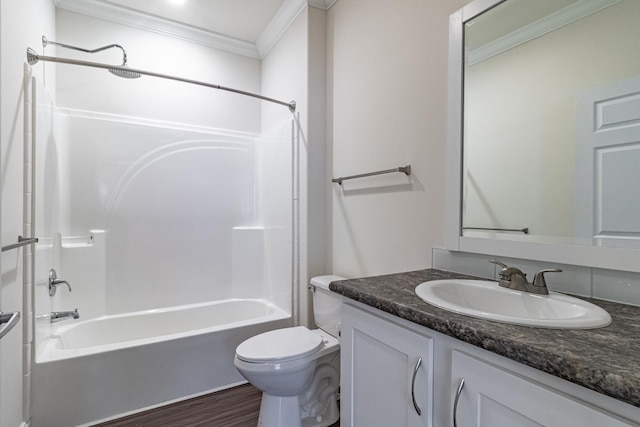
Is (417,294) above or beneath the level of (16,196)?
beneath

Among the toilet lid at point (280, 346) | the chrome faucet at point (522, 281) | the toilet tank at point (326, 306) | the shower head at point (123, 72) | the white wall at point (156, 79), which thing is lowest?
the toilet lid at point (280, 346)

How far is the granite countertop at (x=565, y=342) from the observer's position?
0.50 meters

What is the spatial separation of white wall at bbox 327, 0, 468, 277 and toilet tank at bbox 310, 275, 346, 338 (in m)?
0.21

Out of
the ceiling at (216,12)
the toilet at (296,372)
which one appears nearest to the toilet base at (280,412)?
the toilet at (296,372)

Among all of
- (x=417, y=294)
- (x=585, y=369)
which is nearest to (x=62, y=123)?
(x=417, y=294)

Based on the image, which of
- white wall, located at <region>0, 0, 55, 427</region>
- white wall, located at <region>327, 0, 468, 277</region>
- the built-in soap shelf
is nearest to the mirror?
white wall, located at <region>327, 0, 468, 277</region>

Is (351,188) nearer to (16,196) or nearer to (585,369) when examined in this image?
(585,369)

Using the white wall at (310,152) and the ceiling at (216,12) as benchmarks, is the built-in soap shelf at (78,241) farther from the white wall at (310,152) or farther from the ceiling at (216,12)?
the ceiling at (216,12)

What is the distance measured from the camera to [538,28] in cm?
112

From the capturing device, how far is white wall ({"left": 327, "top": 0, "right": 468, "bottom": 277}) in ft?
4.70

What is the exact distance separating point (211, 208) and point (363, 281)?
1.97 m

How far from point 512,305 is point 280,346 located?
1084mm

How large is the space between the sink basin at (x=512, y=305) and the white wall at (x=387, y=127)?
34cm

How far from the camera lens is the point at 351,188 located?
1.99 m
